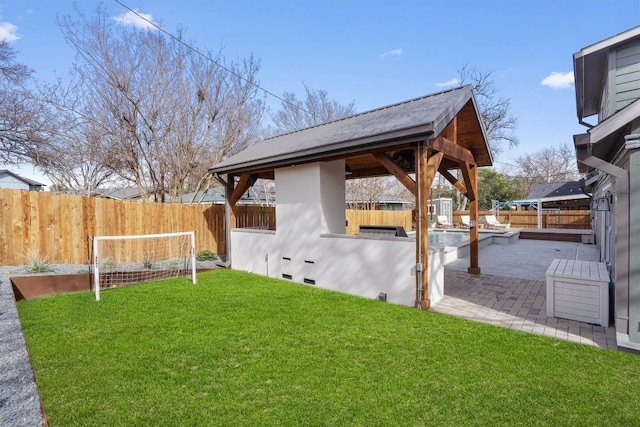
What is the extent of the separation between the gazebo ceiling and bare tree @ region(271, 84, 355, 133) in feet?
40.4

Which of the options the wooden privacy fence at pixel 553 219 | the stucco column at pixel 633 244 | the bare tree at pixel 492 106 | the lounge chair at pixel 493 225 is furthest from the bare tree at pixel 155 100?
the wooden privacy fence at pixel 553 219

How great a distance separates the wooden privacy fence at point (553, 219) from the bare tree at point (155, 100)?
2068 cm

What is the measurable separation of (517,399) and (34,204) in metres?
10.4

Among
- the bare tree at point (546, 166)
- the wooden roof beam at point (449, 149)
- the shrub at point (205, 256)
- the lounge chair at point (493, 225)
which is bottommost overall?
the shrub at point (205, 256)

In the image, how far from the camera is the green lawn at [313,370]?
8.76 ft

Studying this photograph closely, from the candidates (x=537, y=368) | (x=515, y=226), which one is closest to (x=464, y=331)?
(x=537, y=368)

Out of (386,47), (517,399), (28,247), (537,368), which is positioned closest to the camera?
(517,399)

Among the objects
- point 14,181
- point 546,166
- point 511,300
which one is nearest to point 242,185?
point 511,300

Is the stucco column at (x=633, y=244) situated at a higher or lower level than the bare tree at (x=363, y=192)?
lower

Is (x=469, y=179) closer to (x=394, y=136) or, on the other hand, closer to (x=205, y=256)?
(x=394, y=136)

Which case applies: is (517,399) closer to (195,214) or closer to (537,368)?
(537,368)

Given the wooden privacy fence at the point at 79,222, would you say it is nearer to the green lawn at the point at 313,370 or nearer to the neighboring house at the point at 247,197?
the green lawn at the point at 313,370

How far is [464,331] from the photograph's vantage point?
14.6ft

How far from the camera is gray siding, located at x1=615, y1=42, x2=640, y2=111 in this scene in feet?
23.4
